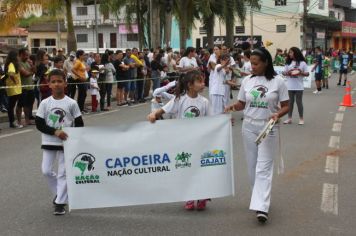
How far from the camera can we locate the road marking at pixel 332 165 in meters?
7.48

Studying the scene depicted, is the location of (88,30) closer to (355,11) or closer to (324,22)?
(324,22)

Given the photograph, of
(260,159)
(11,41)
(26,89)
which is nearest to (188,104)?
(260,159)

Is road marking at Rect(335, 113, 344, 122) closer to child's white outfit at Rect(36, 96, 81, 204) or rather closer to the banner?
the banner

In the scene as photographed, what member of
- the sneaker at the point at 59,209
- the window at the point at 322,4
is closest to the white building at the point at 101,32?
the window at the point at 322,4

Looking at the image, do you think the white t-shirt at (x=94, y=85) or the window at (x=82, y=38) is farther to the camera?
the window at (x=82, y=38)

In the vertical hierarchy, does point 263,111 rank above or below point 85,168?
above

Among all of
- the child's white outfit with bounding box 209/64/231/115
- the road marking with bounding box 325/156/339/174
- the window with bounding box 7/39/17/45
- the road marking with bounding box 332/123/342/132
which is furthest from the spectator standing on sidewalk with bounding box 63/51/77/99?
the window with bounding box 7/39/17/45

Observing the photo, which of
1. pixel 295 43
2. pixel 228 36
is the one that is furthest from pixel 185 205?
pixel 295 43

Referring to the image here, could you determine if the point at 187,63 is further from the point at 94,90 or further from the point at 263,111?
the point at 263,111

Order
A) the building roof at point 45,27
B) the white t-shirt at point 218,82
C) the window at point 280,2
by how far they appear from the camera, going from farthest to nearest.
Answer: the building roof at point 45,27 < the window at point 280,2 < the white t-shirt at point 218,82

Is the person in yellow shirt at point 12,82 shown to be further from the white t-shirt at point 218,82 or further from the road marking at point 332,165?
the road marking at point 332,165

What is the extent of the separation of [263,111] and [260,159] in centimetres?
47

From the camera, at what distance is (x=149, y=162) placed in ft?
17.4

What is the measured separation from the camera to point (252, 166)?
548cm
